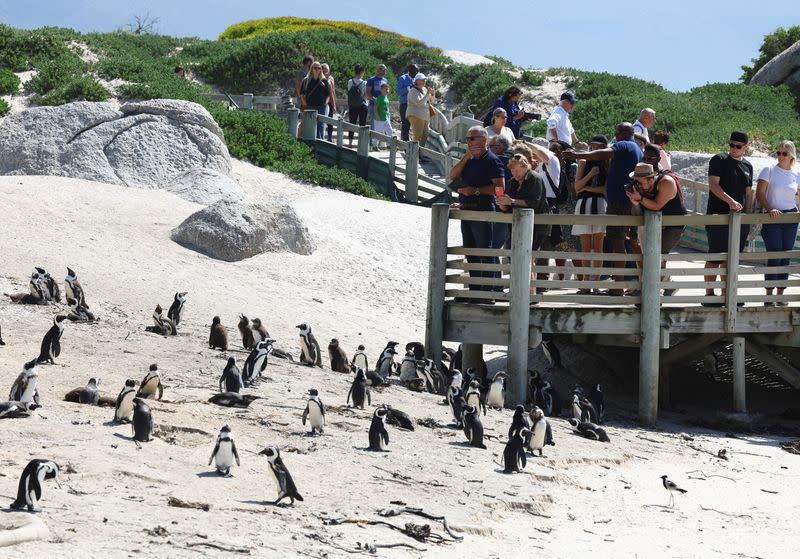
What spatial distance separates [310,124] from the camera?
3011 centimetres

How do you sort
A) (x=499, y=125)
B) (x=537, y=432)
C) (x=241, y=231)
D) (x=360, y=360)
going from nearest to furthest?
(x=537, y=432), (x=360, y=360), (x=499, y=125), (x=241, y=231)

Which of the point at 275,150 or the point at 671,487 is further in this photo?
the point at 275,150

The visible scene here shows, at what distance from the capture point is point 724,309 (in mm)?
15633

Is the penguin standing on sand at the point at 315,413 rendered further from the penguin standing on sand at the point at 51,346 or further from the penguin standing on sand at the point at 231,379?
the penguin standing on sand at the point at 51,346

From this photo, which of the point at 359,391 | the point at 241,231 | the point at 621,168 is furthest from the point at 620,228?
the point at 241,231

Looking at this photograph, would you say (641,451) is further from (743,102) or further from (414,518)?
(743,102)

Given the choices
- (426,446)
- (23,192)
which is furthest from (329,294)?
(426,446)

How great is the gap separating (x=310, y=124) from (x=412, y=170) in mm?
3200

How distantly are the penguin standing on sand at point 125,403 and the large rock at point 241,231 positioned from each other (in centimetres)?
945

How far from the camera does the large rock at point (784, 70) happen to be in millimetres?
42656

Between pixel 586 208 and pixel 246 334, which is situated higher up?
pixel 586 208

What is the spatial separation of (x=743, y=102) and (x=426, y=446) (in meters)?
29.8

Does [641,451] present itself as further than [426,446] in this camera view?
Yes

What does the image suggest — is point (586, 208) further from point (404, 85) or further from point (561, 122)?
point (404, 85)
